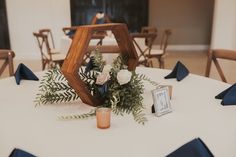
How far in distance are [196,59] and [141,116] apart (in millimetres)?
6022

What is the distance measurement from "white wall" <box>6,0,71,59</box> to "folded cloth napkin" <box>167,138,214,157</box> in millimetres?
6097

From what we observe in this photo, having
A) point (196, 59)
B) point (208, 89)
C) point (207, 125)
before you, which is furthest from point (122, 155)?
point (196, 59)

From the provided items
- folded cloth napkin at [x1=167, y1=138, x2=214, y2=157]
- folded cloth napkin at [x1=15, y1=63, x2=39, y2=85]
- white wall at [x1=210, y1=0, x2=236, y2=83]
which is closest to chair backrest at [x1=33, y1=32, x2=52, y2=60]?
folded cloth napkin at [x1=15, y1=63, x2=39, y2=85]

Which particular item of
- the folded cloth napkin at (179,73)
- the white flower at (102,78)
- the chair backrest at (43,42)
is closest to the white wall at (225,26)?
the chair backrest at (43,42)

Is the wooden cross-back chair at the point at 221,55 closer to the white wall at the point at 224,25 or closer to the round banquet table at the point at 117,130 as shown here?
the round banquet table at the point at 117,130

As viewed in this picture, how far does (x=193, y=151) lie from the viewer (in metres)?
0.71

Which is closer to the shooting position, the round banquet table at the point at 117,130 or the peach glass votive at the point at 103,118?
the round banquet table at the point at 117,130

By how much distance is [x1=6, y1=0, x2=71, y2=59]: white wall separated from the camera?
640 cm

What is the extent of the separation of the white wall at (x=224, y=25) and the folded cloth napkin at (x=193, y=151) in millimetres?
5580

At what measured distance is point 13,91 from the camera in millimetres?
1381

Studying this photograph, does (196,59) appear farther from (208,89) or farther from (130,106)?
(130,106)

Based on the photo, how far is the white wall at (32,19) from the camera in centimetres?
640

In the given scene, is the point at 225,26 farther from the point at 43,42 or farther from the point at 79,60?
the point at 79,60

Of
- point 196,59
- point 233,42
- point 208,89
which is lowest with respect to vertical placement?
point 196,59
